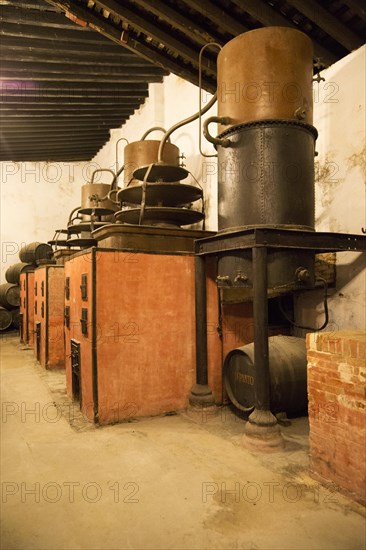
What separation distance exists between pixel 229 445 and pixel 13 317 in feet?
28.8

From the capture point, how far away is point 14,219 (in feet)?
37.9

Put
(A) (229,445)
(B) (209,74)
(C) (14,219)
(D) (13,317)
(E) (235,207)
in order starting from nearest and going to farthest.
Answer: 1. (A) (229,445)
2. (E) (235,207)
3. (B) (209,74)
4. (D) (13,317)
5. (C) (14,219)

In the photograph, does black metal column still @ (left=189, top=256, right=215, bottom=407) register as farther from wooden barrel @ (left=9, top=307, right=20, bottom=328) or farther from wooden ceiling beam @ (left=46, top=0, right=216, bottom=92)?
Result: wooden barrel @ (left=9, top=307, right=20, bottom=328)

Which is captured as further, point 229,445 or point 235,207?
point 235,207

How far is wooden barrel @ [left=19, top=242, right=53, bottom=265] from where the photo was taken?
1001cm

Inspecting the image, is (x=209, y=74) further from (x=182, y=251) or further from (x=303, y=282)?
(x=303, y=282)

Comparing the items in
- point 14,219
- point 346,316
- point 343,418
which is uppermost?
point 14,219

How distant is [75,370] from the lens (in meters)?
4.31

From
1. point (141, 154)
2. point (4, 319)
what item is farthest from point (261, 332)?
point (4, 319)

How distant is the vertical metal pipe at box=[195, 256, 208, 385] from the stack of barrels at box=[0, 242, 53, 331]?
691 cm

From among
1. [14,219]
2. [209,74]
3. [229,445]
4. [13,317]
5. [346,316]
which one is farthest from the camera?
[14,219]

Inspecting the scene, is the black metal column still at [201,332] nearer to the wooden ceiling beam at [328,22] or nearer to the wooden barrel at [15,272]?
the wooden ceiling beam at [328,22]

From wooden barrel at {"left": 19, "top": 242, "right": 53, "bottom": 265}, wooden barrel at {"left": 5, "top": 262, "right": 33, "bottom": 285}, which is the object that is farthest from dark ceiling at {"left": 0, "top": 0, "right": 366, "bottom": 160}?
wooden barrel at {"left": 5, "top": 262, "right": 33, "bottom": 285}

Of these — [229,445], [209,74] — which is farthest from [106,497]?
[209,74]
